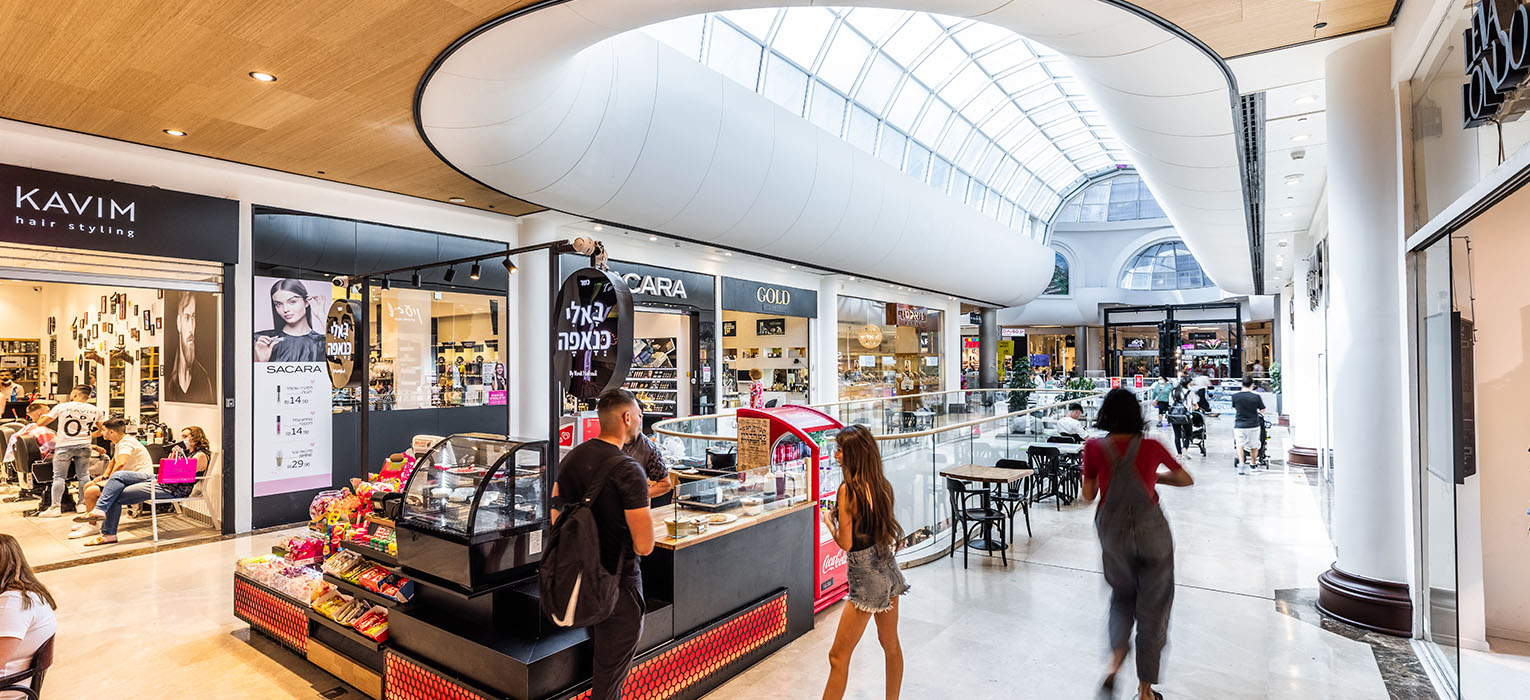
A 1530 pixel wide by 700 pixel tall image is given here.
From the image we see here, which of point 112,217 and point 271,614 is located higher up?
point 112,217

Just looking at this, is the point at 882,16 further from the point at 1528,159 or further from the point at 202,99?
the point at 1528,159

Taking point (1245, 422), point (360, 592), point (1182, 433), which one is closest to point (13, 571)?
point (360, 592)

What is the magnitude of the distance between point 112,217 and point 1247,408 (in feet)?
44.9

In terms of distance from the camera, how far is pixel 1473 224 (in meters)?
3.36

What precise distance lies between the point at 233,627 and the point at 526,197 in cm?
474

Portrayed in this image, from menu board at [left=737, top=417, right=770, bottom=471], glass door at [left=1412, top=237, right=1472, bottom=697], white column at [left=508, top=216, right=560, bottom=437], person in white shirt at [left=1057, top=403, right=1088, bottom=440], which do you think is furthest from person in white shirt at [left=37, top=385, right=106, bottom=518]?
person in white shirt at [left=1057, top=403, right=1088, bottom=440]

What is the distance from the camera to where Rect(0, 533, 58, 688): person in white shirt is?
2.52 m

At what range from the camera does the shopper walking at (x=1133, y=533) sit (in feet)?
10.7

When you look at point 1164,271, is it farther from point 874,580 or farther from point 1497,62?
Result: point 874,580

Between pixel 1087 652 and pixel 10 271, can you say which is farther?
pixel 10 271

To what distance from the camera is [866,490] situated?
3.15 metres

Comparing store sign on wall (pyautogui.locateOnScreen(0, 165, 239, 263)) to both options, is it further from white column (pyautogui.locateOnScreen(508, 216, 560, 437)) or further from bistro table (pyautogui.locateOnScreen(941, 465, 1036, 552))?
bistro table (pyautogui.locateOnScreen(941, 465, 1036, 552))

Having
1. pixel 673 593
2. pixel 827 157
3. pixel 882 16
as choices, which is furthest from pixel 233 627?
pixel 882 16

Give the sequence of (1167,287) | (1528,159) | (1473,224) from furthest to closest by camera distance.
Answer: (1167,287) → (1473,224) → (1528,159)
